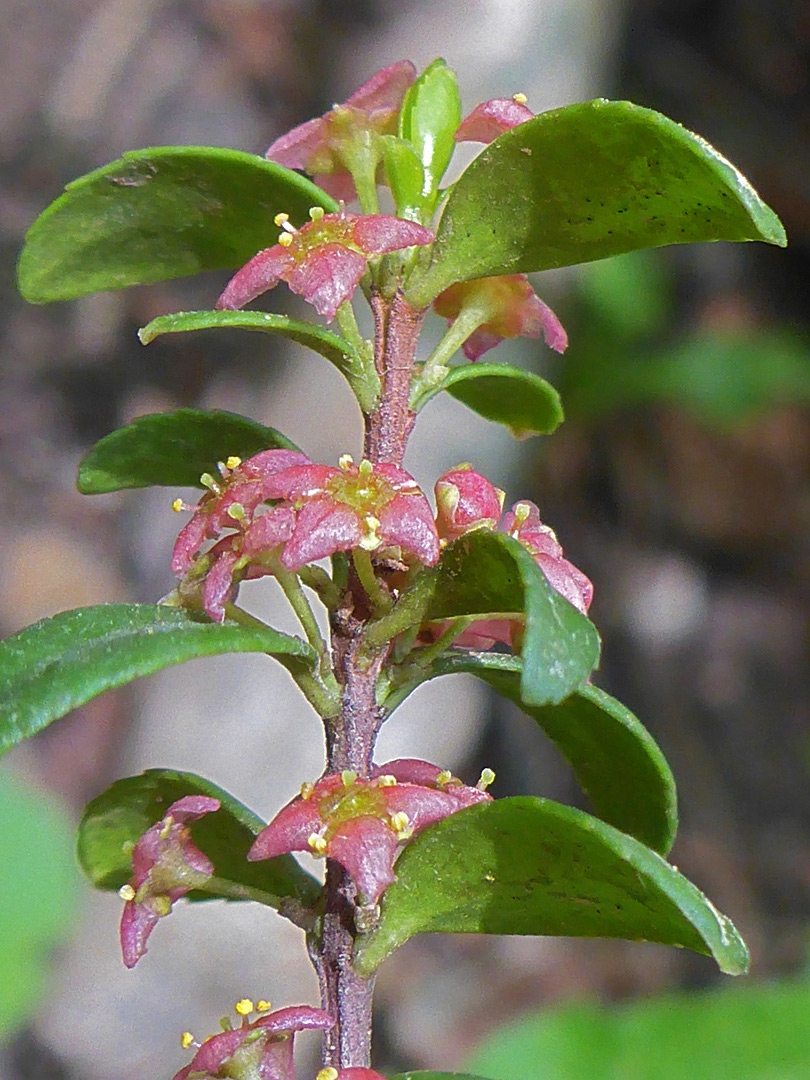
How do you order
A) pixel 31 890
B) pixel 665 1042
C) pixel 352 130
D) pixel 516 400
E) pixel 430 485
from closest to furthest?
pixel 352 130, pixel 516 400, pixel 665 1042, pixel 31 890, pixel 430 485

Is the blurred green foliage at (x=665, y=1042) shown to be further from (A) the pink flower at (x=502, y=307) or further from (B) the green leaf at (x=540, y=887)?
(A) the pink flower at (x=502, y=307)

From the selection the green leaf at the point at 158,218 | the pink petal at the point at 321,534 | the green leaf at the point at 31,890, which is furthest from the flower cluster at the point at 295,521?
the green leaf at the point at 31,890

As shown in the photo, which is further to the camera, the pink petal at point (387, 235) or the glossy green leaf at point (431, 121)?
the glossy green leaf at point (431, 121)

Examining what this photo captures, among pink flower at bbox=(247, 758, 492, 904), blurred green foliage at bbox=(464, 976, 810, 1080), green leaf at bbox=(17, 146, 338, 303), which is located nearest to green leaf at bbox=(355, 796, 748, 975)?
pink flower at bbox=(247, 758, 492, 904)

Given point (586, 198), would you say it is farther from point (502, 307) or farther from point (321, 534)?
point (321, 534)

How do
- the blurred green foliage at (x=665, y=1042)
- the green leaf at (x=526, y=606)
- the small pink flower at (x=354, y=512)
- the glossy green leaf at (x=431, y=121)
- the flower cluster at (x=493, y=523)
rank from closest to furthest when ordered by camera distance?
the green leaf at (x=526, y=606)
the small pink flower at (x=354, y=512)
the flower cluster at (x=493, y=523)
the glossy green leaf at (x=431, y=121)
the blurred green foliage at (x=665, y=1042)

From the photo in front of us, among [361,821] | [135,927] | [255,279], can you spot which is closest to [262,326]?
[255,279]

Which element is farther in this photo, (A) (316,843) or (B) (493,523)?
(B) (493,523)
